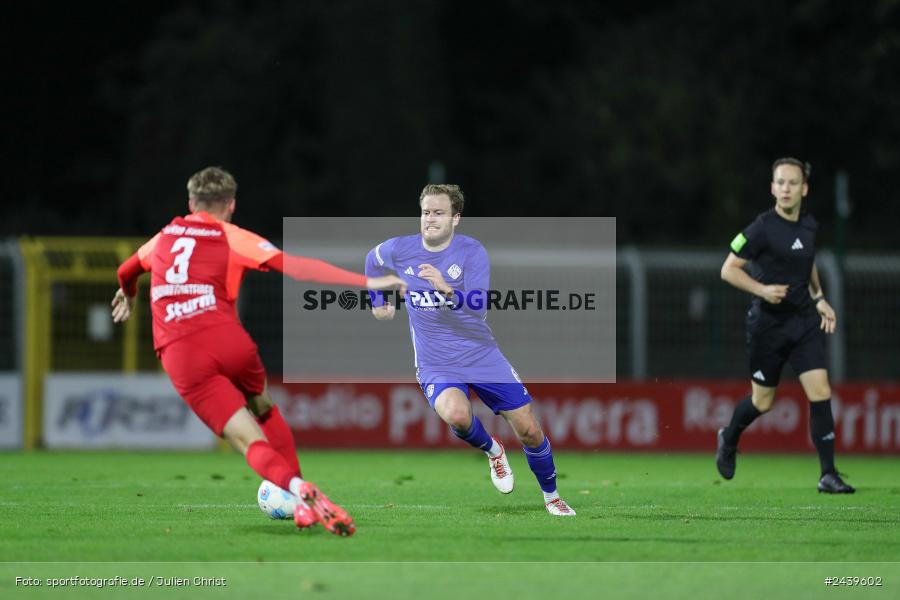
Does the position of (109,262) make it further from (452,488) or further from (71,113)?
(71,113)

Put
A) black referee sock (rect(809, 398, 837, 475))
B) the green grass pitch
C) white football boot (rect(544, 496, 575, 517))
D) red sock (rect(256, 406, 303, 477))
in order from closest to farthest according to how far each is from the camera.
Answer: the green grass pitch < red sock (rect(256, 406, 303, 477)) < white football boot (rect(544, 496, 575, 517)) < black referee sock (rect(809, 398, 837, 475))

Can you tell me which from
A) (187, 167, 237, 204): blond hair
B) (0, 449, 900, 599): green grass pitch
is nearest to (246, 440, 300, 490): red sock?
(0, 449, 900, 599): green grass pitch

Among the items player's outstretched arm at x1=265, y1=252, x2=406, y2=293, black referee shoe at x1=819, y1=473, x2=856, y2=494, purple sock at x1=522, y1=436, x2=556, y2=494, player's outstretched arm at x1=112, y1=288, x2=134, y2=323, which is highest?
player's outstretched arm at x1=265, y1=252, x2=406, y2=293

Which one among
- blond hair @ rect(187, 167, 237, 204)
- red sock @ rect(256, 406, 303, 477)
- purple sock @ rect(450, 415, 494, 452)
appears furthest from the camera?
purple sock @ rect(450, 415, 494, 452)

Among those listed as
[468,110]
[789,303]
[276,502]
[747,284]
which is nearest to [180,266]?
[276,502]

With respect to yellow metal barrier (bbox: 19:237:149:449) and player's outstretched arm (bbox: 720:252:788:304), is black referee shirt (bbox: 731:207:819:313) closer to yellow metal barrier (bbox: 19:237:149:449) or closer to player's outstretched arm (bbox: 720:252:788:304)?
player's outstretched arm (bbox: 720:252:788:304)

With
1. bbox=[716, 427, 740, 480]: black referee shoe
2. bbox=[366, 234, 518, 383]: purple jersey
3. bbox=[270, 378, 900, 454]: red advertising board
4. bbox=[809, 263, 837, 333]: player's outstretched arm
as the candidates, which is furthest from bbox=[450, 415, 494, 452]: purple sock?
bbox=[270, 378, 900, 454]: red advertising board

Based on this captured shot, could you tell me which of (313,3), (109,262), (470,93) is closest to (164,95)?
(313,3)

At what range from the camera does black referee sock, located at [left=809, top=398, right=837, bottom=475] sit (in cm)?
1180

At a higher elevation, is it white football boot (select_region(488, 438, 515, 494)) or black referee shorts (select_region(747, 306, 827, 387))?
black referee shorts (select_region(747, 306, 827, 387))

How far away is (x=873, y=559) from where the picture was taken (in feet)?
26.1

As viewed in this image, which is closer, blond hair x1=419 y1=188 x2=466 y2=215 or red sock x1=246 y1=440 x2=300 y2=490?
red sock x1=246 y1=440 x2=300 y2=490

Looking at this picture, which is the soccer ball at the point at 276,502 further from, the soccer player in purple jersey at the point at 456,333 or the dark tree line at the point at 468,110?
the dark tree line at the point at 468,110

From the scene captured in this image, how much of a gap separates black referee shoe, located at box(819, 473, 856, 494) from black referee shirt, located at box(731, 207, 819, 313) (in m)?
1.27
